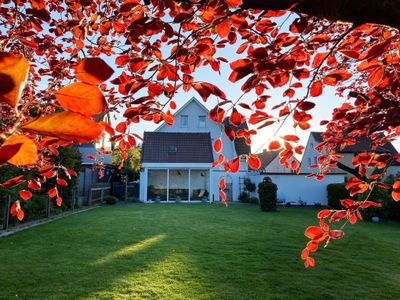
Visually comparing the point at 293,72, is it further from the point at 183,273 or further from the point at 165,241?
the point at 165,241

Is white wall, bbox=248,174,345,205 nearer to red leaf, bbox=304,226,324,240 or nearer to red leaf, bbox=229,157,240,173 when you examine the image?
red leaf, bbox=304,226,324,240

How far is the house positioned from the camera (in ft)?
68.9

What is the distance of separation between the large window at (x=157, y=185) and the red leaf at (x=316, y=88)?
19744 mm

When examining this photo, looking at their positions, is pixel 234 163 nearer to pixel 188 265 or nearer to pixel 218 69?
pixel 218 69

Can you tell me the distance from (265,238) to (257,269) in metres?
2.97

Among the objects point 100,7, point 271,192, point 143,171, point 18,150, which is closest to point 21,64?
point 18,150

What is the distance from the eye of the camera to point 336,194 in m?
17.8

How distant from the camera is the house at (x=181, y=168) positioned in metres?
21.0

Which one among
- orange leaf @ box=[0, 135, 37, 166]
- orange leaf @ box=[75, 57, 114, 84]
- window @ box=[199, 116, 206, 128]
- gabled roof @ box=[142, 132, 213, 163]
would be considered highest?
window @ box=[199, 116, 206, 128]

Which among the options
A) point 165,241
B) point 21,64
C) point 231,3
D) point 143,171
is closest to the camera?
point 21,64

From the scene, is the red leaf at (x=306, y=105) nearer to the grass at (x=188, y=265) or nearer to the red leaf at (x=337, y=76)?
the red leaf at (x=337, y=76)

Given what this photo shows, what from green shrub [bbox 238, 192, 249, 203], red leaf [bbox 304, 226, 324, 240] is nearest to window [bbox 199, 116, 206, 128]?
green shrub [bbox 238, 192, 249, 203]

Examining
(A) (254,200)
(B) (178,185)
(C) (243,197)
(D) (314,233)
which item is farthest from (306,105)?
(C) (243,197)

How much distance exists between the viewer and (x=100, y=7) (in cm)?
340
